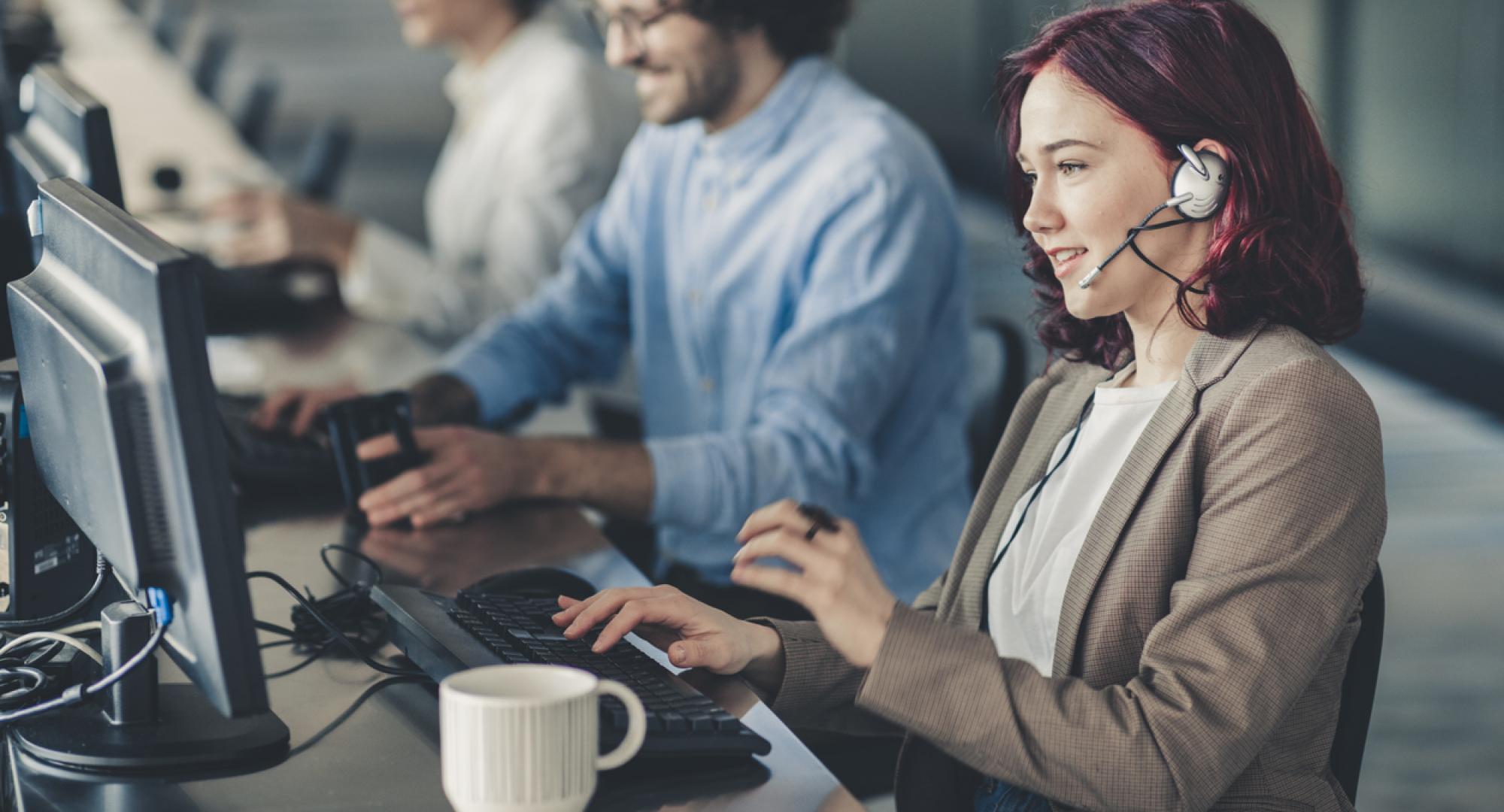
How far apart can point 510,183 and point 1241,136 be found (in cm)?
213

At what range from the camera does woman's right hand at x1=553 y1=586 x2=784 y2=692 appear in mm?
1203

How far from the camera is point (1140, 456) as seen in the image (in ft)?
3.76

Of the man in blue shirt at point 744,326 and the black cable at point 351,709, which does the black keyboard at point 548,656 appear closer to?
the black cable at point 351,709

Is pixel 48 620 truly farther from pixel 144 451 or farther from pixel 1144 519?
pixel 1144 519

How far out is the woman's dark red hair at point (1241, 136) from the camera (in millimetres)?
1131

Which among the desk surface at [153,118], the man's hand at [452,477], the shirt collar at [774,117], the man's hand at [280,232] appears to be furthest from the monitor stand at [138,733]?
the desk surface at [153,118]

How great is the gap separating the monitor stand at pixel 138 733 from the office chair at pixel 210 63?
588 centimetres

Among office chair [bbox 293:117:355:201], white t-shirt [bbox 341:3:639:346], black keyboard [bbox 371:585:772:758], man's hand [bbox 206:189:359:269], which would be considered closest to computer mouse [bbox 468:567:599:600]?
black keyboard [bbox 371:585:772:758]

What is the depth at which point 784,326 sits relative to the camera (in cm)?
211

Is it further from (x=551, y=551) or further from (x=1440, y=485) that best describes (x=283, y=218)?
(x=1440, y=485)

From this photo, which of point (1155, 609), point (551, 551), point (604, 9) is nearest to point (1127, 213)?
point (1155, 609)

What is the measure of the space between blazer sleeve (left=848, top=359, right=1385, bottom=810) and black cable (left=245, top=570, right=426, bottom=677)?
41 cm

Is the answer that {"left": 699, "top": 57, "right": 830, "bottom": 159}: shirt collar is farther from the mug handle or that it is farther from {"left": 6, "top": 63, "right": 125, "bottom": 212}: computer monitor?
the mug handle

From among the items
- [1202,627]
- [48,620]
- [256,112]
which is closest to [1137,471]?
[1202,627]
